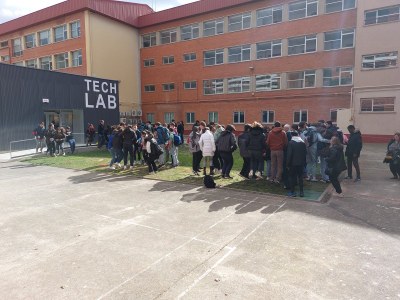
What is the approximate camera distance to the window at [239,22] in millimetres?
29891

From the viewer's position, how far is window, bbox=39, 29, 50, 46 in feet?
119

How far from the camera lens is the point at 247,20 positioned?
29906 mm

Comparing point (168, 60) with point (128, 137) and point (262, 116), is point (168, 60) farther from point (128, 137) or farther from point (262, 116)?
point (128, 137)

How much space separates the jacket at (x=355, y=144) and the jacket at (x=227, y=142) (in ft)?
12.2

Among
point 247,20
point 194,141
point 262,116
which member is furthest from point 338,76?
point 194,141

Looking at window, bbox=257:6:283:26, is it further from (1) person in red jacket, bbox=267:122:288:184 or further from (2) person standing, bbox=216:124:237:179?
(1) person in red jacket, bbox=267:122:288:184

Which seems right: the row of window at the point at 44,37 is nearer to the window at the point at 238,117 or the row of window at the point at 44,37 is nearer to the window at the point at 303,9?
the window at the point at 238,117

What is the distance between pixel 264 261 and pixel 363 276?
1.22 meters

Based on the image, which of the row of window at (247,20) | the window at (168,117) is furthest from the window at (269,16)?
the window at (168,117)

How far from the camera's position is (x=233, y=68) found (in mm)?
31000

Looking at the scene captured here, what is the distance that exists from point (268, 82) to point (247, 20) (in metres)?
6.90

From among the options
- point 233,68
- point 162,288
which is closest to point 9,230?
point 162,288

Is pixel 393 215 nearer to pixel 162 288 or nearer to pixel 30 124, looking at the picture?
pixel 162 288

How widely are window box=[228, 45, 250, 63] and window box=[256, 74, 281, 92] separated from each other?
→ 8.77 feet
